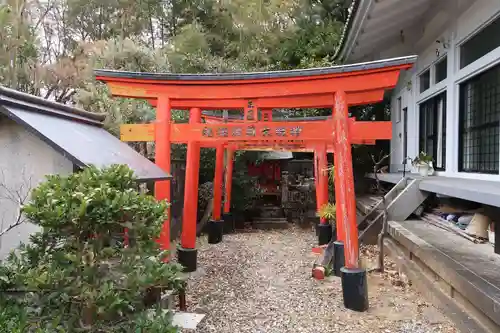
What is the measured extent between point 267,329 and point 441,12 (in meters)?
6.94

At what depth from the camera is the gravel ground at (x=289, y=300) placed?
450 cm

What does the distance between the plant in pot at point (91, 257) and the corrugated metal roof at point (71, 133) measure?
542 mm

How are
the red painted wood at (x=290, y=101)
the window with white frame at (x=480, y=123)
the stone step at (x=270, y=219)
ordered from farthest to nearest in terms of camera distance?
1. the stone step at (x=270, y=219)
2. the window with white frame at (x=480, y=123)
3. the red painted wood at (x=290, y=101)

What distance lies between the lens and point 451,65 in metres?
7.74

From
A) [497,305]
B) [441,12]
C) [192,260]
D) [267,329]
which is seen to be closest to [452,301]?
[497,305]

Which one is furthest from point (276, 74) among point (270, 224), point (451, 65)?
point (270, 224)

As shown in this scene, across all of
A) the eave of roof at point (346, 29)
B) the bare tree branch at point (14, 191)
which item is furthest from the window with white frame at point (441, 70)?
the bare tree branch at point (14, 191)

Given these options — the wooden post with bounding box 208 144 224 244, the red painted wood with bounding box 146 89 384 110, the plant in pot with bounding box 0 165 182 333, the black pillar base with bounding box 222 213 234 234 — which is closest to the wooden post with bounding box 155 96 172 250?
the red painted wood with bounding box 146 89 384 110

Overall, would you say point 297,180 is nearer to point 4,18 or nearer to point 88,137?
point 4,18

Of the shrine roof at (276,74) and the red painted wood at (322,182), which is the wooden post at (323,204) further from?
the shrine roof at (276,74)

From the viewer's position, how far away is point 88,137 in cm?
398

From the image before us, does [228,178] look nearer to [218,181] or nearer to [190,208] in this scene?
[218,181]

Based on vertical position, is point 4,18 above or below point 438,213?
above

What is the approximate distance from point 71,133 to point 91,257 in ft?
4.85
